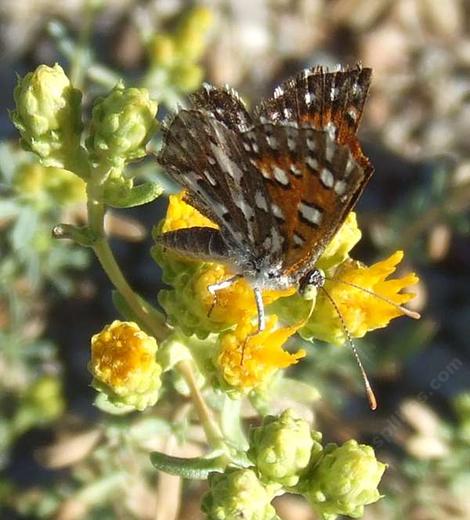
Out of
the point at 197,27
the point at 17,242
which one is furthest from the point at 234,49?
the point at 17,242

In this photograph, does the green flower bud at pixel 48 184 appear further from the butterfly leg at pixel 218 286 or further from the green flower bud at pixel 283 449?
the green flower bud at pixel 283 449

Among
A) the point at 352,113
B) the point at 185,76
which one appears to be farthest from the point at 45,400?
the point at 352,113

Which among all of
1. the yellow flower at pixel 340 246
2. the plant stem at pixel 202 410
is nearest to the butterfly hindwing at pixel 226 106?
the yellow flower at pixel 340 246

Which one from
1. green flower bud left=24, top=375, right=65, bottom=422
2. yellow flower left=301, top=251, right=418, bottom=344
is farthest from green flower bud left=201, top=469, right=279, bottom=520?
green flower bud left=24, top=375, right=65, bottom=422

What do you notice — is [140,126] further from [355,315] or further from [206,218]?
[355,315]

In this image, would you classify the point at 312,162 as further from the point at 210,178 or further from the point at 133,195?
the point at 133,195
